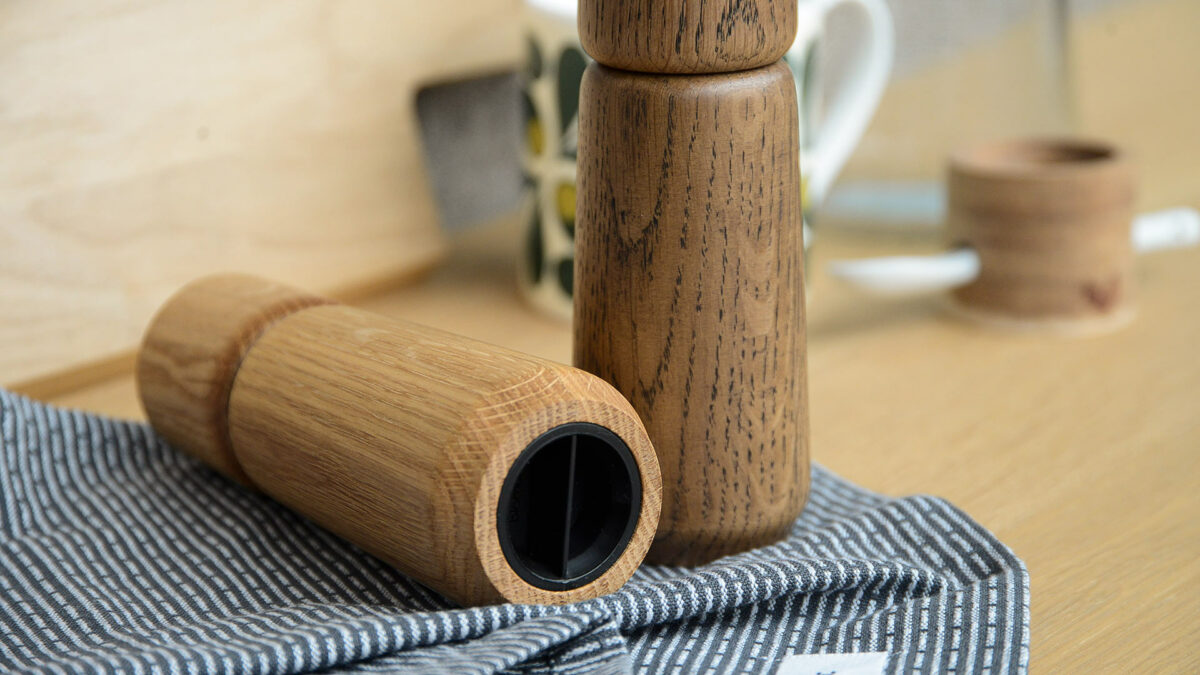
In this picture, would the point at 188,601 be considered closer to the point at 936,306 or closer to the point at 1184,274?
the point at 936,306

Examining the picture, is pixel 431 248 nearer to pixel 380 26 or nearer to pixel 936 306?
pixel 380 26

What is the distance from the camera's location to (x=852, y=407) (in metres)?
0.51

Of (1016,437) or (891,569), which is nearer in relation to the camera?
(891,569)

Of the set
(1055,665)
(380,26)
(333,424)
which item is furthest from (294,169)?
(1055,665)

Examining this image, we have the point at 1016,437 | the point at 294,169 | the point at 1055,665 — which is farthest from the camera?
the point at 294,169

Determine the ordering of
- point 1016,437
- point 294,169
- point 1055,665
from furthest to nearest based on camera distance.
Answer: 1. point 294,169
2. point 1016,437
3. point 1055,665

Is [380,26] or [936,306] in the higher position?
[380,26]

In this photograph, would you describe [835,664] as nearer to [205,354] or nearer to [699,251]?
[699,251]

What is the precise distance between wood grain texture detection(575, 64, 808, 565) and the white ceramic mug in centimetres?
20

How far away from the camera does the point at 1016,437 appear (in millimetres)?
471

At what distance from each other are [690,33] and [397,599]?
176 millimetres

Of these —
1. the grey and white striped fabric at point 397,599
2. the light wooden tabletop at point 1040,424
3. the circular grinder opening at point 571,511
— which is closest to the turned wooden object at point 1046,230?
the light wooden tabletop at point 1040,424

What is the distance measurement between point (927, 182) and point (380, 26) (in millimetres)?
A: 297

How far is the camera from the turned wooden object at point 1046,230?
0.53m
